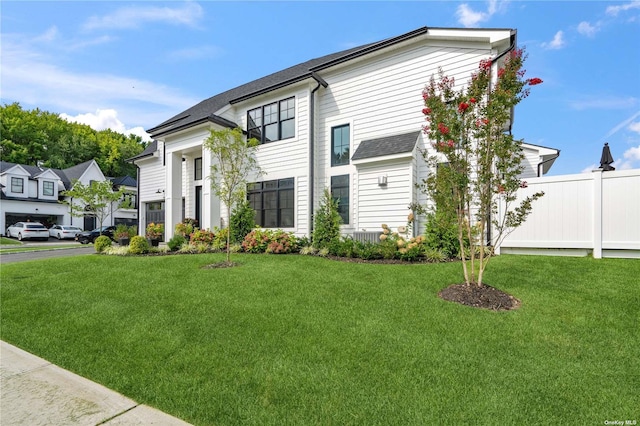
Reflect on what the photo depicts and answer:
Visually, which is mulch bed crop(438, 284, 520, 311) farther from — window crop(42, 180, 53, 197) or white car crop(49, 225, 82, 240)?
window crop(42, 180, 53, 197)

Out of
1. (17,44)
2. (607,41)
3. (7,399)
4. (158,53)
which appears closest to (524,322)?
(7,399)

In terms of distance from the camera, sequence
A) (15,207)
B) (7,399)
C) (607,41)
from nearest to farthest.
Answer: (7,399) → (607,41) → (15,207)

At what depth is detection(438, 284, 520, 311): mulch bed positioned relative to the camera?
4449 millimetres

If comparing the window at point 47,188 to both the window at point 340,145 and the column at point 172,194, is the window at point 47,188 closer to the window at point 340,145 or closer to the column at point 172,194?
the column at point 172,194

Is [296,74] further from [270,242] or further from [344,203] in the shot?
[270,242]

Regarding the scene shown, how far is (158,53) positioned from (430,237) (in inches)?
404

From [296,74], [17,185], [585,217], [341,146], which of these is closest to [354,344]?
[585,217]

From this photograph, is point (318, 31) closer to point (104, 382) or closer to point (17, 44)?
point (17, 44)

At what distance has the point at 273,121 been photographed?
488 inches

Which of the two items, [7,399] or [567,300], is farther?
[567,300]

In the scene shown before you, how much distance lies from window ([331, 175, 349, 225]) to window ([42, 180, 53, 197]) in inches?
1392

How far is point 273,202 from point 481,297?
28.8 feet

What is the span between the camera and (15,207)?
29.3 metres

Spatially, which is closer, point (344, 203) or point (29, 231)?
point (344, 203)
